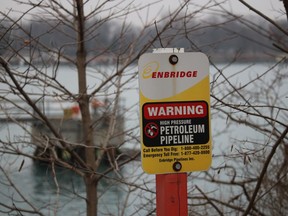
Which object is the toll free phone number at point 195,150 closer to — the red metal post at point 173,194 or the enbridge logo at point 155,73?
the red metal post at point 173,194

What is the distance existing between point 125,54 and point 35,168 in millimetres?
19235

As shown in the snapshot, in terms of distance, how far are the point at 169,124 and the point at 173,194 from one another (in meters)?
0.30

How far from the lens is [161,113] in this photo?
98.0 inches

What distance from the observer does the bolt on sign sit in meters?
2.49

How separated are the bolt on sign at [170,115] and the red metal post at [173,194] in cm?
3

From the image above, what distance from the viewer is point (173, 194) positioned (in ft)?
8.20

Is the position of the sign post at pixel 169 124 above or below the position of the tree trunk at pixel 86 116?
below

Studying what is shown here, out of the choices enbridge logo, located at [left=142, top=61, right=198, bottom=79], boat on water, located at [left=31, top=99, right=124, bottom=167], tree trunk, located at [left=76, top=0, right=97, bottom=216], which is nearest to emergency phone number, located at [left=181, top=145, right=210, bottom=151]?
enbridge logo, located at [left=142, top=61, right=198, bottom=79]

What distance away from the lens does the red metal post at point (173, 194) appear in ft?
8.18

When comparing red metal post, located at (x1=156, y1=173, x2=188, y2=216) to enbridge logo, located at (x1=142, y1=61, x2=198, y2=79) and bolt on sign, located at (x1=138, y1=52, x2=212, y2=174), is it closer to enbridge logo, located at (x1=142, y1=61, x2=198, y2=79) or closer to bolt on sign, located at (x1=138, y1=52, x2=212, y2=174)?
bolt on sign, located at (x1=138, y1=52, x2=212, y2=174)

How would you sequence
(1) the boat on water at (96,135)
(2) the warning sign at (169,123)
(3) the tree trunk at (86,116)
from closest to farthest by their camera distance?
(2) the warning sign at (169,123)
(1) the boat on water at (96,135)
(3) the tree trunk at (86,116)

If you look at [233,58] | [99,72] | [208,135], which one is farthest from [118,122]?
[208,135]

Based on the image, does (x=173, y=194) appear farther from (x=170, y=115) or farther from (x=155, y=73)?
(x=155, y=73)

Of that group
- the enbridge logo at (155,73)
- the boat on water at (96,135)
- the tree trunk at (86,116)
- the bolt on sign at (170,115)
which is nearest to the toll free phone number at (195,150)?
the bolt on sign at (170,115)
